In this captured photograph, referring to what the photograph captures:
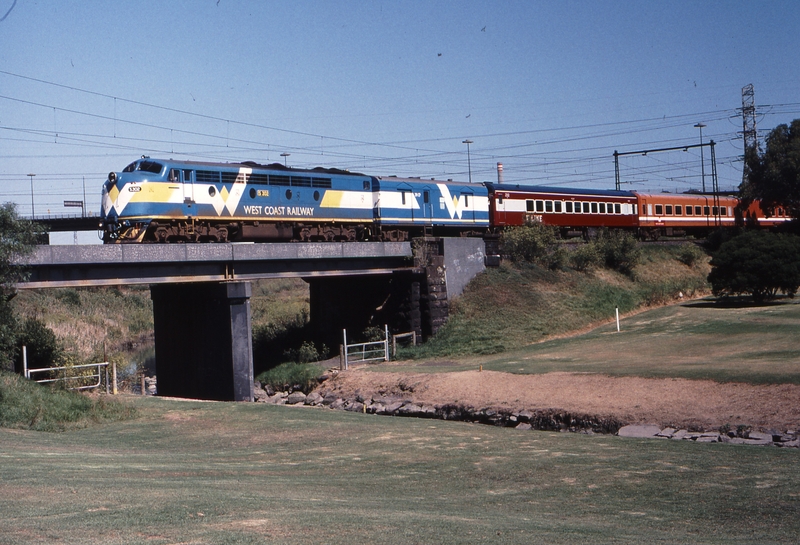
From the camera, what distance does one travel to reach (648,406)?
21.5m

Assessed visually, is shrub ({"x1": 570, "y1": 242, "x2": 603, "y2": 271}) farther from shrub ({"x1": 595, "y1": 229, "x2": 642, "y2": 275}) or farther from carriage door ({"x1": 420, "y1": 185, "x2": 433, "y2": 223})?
carriage door ({"x1": 420, "y1": 185, "x2": 433, "y2": 223})

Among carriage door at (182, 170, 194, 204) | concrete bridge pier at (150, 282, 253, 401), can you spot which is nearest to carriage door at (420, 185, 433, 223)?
carriage door at (182, 170, 194, 204)

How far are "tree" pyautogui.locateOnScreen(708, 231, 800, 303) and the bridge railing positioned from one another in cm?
1813

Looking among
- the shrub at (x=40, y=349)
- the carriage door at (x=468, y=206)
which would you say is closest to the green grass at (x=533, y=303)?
the carriage door at (x=468, y=206)

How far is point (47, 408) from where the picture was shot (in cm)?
1991

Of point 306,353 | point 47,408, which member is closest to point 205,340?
point 306,353

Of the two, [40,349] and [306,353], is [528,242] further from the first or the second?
[40,349]

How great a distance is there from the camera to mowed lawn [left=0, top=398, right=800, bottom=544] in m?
8.86

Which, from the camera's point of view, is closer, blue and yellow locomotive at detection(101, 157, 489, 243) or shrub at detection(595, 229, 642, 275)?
blue and yellow locomotive at detection(101, 157, 489, 243)

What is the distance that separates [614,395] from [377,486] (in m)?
12.2

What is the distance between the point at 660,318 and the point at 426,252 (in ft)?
39.6

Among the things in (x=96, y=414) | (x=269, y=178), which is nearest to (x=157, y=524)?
(x=96, y=414)

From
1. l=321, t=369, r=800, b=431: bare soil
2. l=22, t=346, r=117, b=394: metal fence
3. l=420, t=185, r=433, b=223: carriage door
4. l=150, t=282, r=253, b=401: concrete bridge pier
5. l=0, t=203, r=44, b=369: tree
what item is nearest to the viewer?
l=321, t=369, r=800, b=431: bare soil

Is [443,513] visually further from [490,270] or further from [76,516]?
[490,270]
